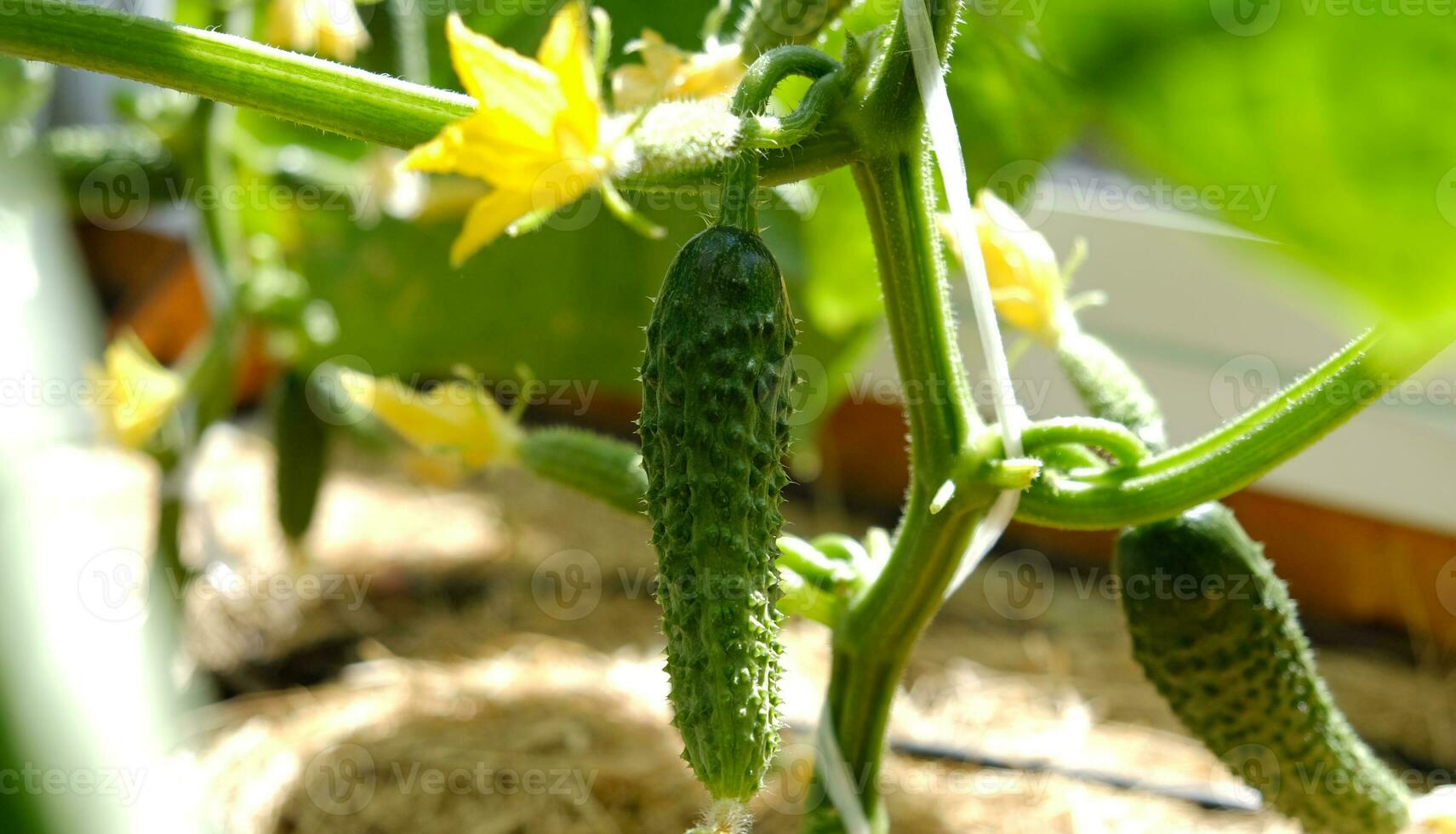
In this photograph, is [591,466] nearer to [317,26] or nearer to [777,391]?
[777,391]

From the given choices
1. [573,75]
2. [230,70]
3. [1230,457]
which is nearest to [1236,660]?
[1230,457]

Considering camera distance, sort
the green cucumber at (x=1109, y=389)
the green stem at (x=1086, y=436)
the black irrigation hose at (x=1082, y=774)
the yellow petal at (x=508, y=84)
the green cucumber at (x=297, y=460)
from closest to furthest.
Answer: the yellow petal at (x=508, y=84) < the green stem at (x=1086, y=436) < the green cucumber at (x=1109, y=389) < the black irrigation hose at (x=1082, y=774) < the green cucumber at (x=297, y=460)

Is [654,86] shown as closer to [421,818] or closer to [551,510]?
[421,818]

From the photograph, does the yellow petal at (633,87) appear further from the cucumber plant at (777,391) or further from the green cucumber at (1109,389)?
the green cucumber at (1109,389)

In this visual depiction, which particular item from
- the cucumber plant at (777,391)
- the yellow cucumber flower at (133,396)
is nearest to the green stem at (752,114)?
the cucumber plant at (777,391)

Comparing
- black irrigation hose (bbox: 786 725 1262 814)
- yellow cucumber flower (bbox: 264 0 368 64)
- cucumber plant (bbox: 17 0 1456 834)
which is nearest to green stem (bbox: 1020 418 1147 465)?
cucumber plant (bbox: 17 0 1456 834)

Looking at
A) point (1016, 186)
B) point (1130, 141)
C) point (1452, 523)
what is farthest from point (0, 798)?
point (1452, 523)
